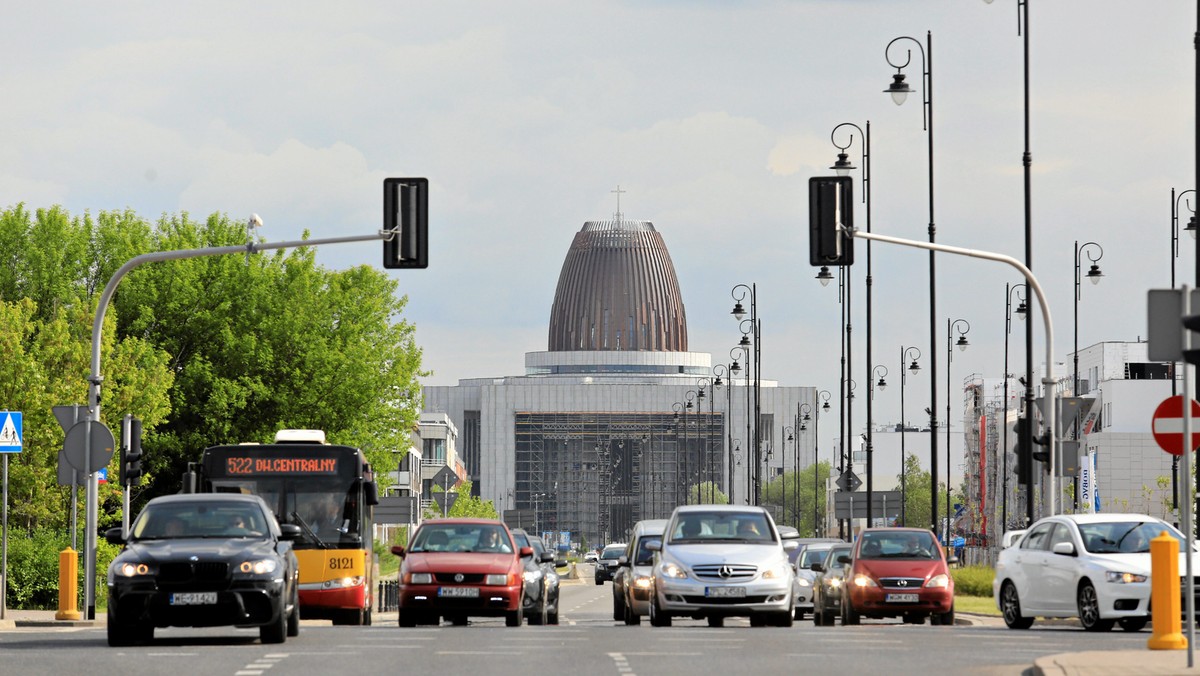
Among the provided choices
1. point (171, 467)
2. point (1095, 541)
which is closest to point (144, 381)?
point (171, 467)

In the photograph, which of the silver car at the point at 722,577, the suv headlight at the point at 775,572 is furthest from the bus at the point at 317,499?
the suv headlight at the point at 775,572

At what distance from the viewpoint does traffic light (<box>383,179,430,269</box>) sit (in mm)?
27922

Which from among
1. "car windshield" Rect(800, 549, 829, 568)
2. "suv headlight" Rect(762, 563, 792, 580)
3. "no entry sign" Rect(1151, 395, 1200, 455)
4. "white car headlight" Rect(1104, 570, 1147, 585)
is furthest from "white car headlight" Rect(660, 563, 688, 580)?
"car windshield" Rect(800, 549, 829, 568)

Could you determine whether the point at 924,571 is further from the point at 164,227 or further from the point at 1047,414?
the point at 164,227

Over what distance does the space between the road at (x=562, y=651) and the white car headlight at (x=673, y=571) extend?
1293 millimetres

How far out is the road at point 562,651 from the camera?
56.0ft

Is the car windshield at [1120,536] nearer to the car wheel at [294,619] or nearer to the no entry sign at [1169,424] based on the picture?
the no entry sign at [1169,424]

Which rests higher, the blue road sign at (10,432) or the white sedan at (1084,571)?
the blue road sign at (10,432)

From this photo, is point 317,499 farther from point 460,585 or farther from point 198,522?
point 198,522

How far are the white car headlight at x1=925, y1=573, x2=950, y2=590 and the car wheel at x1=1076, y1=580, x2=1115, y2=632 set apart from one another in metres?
4.14

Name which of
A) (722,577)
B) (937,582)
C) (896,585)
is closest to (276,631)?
(722,577)

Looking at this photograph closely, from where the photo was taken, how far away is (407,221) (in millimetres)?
27938

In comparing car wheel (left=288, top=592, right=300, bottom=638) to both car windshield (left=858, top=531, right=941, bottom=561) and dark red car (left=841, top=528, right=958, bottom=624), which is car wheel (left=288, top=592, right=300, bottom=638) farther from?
car windshield (left=858, top=531, right=941, bottom=561)

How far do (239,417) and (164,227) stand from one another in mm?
7632
